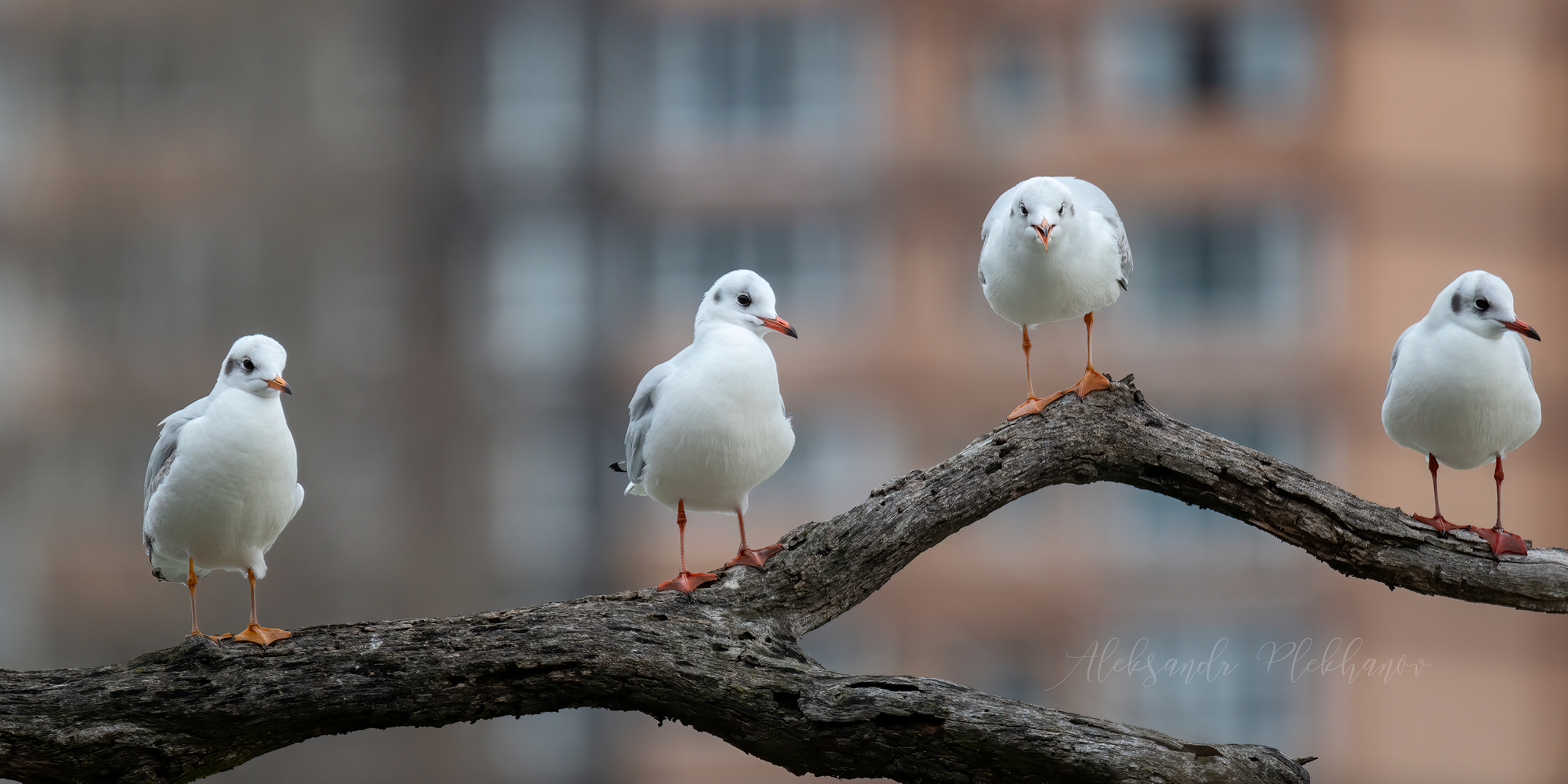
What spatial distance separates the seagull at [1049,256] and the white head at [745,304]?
2.57 ft

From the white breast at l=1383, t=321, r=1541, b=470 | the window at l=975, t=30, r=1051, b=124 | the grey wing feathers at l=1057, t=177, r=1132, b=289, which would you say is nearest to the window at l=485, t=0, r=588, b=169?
the window at l=975, t=30, r=1051, b=124

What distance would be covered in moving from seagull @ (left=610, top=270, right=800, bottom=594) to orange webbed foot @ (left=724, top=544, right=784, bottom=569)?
0.02 metres

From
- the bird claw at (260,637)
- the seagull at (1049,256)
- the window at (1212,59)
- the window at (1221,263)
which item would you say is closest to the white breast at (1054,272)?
the seagull at (1049,256)

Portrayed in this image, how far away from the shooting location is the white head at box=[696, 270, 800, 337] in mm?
5484

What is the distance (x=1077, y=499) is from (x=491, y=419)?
8.44m

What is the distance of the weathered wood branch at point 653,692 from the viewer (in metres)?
5.03

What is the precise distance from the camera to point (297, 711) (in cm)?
513

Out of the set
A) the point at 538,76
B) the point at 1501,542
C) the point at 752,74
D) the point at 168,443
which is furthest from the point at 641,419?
the point at 538,76

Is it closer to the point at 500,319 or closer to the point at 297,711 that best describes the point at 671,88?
the point at 500,319

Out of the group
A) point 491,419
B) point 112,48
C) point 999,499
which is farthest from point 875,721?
point 112,48

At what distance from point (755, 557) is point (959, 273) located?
17988 millimetres

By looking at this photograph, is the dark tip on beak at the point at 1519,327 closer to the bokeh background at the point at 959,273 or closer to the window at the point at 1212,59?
the bokeh background at the point at 959,273

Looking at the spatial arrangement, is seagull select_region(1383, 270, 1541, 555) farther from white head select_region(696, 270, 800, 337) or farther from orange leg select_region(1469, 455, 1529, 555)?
white head select_region(696, 270, 800, 337)

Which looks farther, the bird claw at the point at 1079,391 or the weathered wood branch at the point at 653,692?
the bird claw at the point at 1079,391
